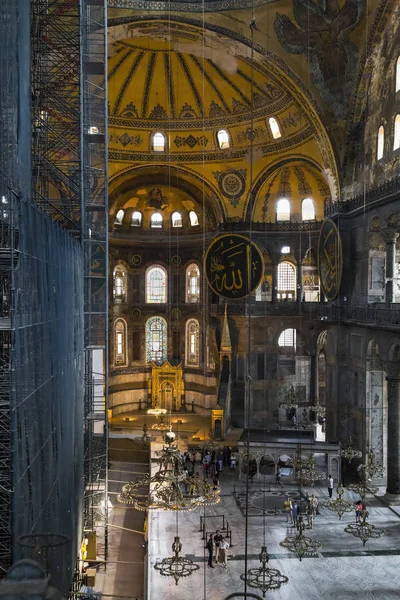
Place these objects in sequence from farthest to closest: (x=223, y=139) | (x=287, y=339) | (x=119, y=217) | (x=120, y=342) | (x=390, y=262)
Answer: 1. (x=120, y=342)
2. (x=119, y=217)
3. (x=287, y=339)
4. (x=223, y=139)
5. (x=390, y=262)

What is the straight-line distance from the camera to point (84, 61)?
13.7 meters

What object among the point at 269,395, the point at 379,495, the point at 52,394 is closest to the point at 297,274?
the point at 269,395

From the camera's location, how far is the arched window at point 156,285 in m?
24.7

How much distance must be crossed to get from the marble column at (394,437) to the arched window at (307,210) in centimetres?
842

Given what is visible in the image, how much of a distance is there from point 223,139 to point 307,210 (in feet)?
12.4

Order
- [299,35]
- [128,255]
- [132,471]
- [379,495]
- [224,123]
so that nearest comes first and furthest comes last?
[379,495] < [299,35] < [132,471] < [224,123] < [128,255]

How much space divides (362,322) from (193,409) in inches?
378

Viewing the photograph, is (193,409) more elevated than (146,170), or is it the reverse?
(146,170)

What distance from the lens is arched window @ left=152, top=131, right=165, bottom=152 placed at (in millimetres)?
21578

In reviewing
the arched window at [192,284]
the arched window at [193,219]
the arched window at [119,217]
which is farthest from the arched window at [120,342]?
the arched window at [193,219]

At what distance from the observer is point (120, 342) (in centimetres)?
2414

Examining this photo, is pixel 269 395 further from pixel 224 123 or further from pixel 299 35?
pixel 299 35

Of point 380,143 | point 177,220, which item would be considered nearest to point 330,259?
point 380,143

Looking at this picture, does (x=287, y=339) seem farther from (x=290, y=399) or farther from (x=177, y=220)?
(x=177, y=220)
